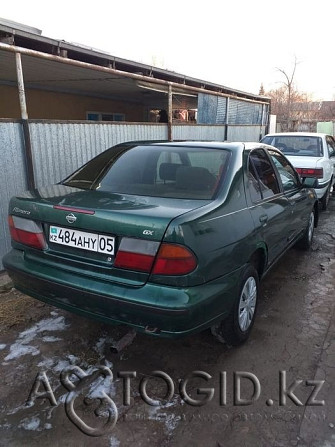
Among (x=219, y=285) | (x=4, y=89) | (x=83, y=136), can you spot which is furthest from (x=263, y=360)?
(x=4, y=89)

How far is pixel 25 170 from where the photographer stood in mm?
4199

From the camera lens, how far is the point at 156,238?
6.94ft

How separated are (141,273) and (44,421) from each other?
3.38ft

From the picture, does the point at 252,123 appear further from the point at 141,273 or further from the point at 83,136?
the point at 141,273

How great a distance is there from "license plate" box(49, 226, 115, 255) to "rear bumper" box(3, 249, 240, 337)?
201 millimetres

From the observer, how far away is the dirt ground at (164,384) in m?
2.06

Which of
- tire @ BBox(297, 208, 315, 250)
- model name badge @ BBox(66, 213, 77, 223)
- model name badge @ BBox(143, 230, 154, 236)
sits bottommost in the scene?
tire @ BBox(297, 208, 315, 250)

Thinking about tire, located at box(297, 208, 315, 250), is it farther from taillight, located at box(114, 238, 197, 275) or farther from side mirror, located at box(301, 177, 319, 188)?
taillight, located at box(114, 238, 197, 275)

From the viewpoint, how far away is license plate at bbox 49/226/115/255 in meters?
2.29

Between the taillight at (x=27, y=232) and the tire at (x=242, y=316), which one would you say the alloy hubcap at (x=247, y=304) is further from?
the taillight at (x=27, y=232)

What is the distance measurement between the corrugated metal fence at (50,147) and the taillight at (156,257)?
7.96 feet

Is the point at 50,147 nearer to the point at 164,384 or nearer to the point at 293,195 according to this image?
the point at 293,195

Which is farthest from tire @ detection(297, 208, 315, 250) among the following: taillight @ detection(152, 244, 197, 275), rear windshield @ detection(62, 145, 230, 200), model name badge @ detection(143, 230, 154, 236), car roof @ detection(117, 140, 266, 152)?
model name badge @ detection(143, 230, 154, 236)

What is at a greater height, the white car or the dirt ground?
the white car
